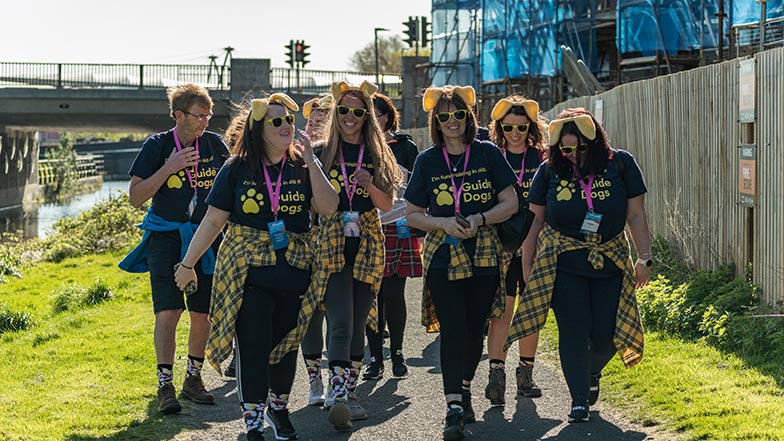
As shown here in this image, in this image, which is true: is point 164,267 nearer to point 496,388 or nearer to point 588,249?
point 496,388

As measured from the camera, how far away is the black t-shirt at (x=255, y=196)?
6527 mm

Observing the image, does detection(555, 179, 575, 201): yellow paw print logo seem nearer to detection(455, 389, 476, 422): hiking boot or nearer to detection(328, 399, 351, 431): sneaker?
detection(455, 389, 476, 422): hiking boot

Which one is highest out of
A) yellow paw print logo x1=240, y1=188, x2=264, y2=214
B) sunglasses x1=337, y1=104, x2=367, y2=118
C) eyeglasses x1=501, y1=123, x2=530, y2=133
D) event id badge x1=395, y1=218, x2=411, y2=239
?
sunglasses x1=337, y1=104, x2=367, y2=118

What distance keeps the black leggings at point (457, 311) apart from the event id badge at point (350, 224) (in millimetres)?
686

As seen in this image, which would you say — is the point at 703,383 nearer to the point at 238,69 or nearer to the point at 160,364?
the point at 160,364

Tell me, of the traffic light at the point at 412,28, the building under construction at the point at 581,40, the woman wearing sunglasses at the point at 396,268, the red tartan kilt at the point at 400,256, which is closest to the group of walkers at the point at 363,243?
the woman wearing sunglasses at the point at 396,268

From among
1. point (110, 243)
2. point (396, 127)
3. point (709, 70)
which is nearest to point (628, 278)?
point (396, 127)

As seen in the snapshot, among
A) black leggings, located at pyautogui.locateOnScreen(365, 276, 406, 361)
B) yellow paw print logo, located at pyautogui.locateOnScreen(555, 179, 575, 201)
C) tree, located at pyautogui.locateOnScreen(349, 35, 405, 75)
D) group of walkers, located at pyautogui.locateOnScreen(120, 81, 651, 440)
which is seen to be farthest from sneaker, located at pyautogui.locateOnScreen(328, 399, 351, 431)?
tree, located at pyautogui.locateOnScreen(349, 35, 405, 75)

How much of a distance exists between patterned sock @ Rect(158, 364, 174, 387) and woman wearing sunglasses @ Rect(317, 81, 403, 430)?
104 cm

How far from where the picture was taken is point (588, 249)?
7.02 meters

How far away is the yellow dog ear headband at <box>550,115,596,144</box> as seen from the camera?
7004 mm

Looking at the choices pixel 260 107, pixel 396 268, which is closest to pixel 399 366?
pixel 396 268

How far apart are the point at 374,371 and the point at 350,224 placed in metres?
1.75

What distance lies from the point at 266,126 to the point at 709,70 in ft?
19.6
